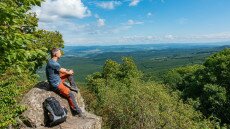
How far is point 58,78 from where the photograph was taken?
1969cm

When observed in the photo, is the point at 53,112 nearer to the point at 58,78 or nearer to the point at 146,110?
the point at 58,78

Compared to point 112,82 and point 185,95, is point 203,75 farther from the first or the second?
point 112,82

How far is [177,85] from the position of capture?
89.7 meters

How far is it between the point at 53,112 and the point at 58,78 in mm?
2083

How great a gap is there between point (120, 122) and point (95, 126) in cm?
2619

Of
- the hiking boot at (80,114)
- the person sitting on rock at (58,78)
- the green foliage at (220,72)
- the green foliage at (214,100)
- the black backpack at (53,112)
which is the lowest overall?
the green foliage at (214,100)

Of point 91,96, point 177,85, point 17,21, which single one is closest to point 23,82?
point 17,21

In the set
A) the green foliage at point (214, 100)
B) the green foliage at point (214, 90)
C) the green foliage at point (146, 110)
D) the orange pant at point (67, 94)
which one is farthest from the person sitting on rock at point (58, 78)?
the green foliage at point (214, 100)

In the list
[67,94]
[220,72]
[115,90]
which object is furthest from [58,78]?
[220,72]

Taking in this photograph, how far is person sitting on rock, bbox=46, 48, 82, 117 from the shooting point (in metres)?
19.0

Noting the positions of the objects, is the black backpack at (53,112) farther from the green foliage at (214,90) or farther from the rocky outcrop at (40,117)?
the green foliage at (214,90)

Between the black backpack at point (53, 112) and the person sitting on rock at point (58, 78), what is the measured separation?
3.14 feet

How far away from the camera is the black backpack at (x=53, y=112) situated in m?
18.4

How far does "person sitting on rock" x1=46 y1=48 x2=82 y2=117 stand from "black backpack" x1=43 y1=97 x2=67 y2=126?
3.14 feet
